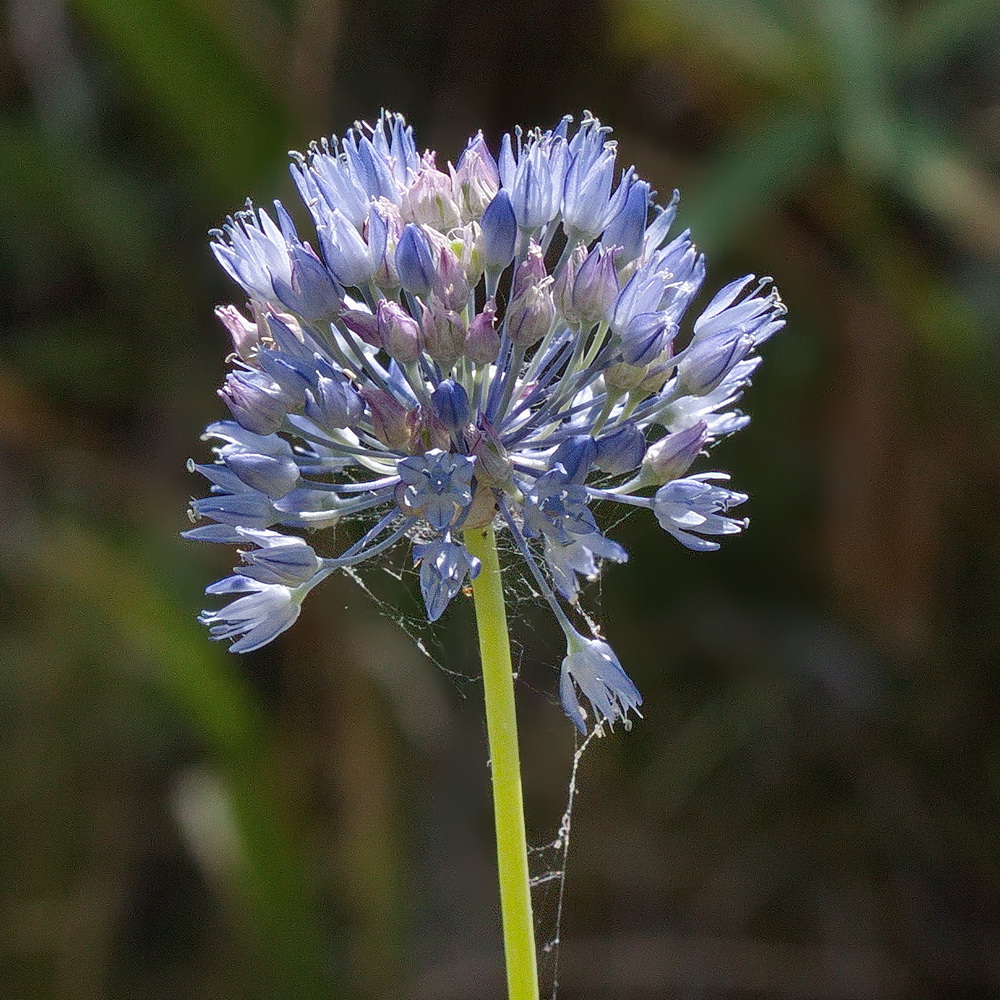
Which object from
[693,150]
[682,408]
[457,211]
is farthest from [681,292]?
[693,150]

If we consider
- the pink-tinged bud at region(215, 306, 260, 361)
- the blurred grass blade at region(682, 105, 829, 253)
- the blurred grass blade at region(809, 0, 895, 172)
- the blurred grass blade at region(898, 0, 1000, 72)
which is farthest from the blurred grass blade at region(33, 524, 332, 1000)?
the blurred grass blade at region(898, 0, 1000, 72)

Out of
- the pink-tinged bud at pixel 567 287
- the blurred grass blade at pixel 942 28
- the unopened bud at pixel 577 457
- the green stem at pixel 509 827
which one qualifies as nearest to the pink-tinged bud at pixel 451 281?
the pink-tinged bud at pixel 567 287

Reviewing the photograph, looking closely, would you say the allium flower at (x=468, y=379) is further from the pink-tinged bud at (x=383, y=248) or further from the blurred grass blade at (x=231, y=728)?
the blurred grass blade at (x=231, y=728)

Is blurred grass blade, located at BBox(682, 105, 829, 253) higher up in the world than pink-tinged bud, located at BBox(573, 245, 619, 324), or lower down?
higher up

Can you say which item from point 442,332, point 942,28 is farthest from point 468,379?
point 942,28

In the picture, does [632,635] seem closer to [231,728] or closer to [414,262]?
[231,728]

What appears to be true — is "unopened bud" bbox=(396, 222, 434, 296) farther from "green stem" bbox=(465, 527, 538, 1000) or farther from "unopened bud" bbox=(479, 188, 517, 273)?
"green stem" bbox=(465, 527, 538, 1000)

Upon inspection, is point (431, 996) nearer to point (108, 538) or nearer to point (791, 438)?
point (108, 538)

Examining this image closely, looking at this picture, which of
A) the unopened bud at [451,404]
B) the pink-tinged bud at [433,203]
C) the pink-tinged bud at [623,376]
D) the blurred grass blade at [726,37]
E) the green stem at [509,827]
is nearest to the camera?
the green stem at [509,827]
